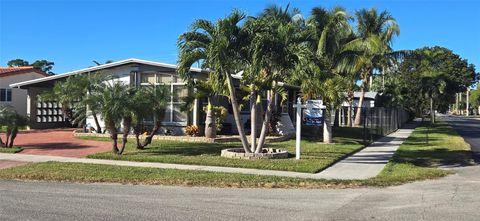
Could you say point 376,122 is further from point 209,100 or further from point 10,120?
point 10,120

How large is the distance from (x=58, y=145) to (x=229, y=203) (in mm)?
12037

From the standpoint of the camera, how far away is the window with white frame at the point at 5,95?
99.9ft

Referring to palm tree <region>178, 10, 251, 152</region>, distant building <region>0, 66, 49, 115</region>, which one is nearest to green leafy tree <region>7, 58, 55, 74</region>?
distant building <region>0, 66, 49, 115</region>

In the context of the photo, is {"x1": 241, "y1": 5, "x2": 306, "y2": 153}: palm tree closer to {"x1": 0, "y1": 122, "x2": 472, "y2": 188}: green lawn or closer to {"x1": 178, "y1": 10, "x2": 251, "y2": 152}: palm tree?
{"x1": 178, "y1": 10, "x2": 251, "y2": 152}: palm tree

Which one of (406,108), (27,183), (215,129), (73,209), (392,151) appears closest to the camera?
(73,209)

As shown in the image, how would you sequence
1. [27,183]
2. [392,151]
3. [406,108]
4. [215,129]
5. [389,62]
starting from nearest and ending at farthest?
[27,183]
[392,151]
[215,129]
[389,62]
[406,108]

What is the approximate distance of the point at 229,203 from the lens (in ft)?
29.0

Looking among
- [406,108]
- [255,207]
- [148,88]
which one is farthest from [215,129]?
[406,108]

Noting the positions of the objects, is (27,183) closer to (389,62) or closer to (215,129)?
(215,129)

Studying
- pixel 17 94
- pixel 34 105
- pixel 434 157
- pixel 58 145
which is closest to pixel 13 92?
pixel 17 94

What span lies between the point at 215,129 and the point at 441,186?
37.3 feet

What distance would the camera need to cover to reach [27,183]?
1116cm

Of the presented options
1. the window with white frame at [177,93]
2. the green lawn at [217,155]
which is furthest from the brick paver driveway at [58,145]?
the window with white frame at [177,93]

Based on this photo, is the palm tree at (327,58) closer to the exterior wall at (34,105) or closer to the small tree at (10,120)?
the small tree at (10,120)
